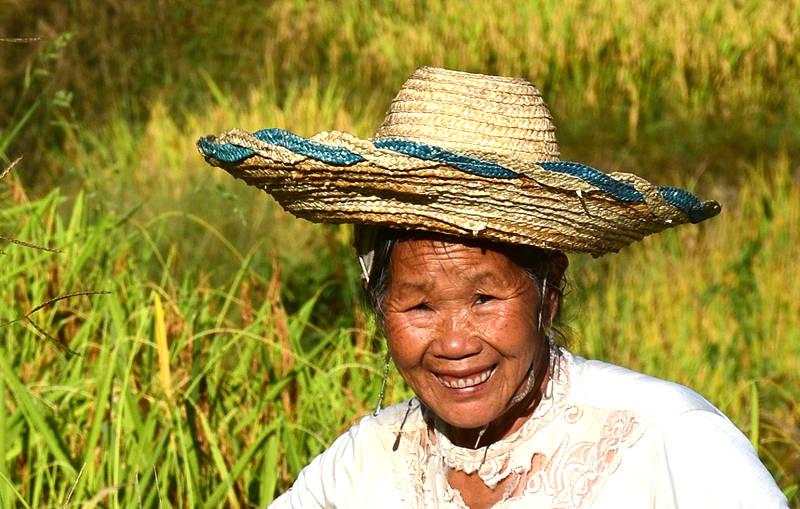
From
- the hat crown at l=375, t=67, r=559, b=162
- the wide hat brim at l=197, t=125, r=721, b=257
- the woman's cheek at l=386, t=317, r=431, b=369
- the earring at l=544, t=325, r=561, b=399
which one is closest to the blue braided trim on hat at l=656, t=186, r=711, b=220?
the wide hat brim at l=197, t=125, r=721, b=257

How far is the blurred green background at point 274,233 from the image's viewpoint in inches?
109

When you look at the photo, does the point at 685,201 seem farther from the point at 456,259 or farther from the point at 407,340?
the point at 407,340

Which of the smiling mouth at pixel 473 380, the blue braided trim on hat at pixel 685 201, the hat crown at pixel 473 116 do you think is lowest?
the smiling mouth at pixel 473 380

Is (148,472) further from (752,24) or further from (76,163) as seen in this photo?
(752,24)

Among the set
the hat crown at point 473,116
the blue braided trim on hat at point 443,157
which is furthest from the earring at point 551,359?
the blue braided trim on hat at point 443,157

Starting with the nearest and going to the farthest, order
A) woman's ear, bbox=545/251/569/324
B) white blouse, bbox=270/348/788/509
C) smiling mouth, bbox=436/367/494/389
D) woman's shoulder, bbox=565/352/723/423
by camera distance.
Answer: white blouse, bbox=270/348/788/509, woman's shoulder, bbox=565/352/723/423, smiling mouth, bbox=436/367/494/389, woman's ear, bbox=545/251/569/324

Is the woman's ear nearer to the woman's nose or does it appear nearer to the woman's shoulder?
the woman's shoulder

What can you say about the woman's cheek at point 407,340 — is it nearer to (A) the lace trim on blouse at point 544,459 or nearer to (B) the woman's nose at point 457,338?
(B) the woman's nose at point 457,338

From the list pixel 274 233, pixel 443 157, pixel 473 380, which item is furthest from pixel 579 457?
pixel 274 233

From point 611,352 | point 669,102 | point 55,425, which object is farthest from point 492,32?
point 55,425

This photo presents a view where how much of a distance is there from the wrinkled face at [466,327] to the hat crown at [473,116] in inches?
6.8

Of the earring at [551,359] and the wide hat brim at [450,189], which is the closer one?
the wide hat brim at [450,189]

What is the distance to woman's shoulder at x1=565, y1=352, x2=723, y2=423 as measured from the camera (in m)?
1.84

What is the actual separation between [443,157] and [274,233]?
334 cm
